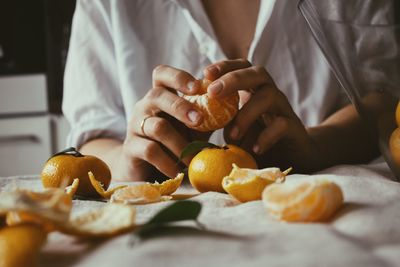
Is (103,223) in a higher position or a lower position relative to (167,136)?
higher

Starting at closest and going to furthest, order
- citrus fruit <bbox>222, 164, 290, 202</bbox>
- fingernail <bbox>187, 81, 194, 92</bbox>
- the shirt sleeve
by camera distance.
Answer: citrus fruit <bbox>222, 164, 290, 202</bbox> < fingernail <bbox>187, 81, 194, 92</bbox> < the shirt sleeve

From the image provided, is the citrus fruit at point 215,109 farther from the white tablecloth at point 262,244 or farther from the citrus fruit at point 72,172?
the white tablecloth at point 262,244

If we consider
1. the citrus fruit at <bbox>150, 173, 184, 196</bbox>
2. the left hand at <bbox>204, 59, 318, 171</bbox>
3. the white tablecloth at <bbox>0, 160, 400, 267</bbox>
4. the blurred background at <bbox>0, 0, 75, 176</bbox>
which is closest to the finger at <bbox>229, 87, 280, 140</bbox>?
the left hand at <bbox>204, 59, 318, 171</bbox>

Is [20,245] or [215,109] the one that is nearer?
[20,245]

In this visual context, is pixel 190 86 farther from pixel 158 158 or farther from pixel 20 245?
pixel 20 245

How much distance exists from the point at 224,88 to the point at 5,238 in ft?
1.25

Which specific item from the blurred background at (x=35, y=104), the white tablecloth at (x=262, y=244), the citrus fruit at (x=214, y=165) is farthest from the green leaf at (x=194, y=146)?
the blurred background at (x=35, y=104)

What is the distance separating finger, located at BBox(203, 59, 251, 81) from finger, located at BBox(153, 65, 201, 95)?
0.07 ft

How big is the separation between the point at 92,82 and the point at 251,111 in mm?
560

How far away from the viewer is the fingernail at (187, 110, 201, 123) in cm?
72

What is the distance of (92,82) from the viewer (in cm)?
125

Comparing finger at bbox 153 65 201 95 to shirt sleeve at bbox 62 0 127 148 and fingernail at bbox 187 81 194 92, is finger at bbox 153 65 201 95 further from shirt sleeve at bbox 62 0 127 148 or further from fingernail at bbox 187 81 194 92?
shirt sleeve at bbox 62 0 127 148

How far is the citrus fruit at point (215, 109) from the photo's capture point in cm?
73

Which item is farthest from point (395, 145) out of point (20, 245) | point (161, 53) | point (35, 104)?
point (35, 104)
